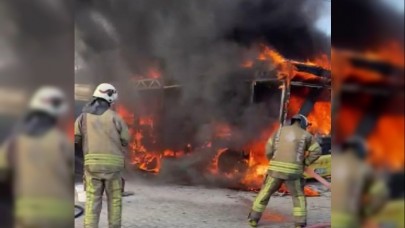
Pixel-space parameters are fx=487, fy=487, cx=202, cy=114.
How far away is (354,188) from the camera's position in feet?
12.5

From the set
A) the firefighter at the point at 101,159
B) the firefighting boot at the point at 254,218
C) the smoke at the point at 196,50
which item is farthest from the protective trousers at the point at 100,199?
the firefighting boot at the point at 254,218

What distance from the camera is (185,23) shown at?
452cm

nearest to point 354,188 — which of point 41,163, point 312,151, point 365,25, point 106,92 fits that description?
point 312,151

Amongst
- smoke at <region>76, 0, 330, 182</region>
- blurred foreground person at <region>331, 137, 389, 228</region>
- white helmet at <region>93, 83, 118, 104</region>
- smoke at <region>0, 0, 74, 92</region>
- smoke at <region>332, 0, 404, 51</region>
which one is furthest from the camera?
smoke at <region>76, 0, 330, 182</region>

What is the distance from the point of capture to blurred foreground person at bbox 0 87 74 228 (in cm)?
397

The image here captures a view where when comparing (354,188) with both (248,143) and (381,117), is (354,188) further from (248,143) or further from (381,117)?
(248,143)

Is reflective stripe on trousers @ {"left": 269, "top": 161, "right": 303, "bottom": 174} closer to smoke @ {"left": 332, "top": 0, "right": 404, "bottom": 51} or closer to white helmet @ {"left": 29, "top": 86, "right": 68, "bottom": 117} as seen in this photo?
smoke @ {"left": 332, "top": 0, "right": 404, "bottom": 51}

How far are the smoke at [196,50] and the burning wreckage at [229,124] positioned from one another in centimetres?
1

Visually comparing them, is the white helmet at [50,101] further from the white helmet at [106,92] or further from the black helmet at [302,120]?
the black helmet at [302,120]

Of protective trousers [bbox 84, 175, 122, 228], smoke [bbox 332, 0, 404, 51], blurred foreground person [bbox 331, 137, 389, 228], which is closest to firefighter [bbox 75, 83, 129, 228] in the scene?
protective trousers [bbox 84, 175, 122, 228]

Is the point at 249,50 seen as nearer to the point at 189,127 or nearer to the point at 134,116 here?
the point at 189,127

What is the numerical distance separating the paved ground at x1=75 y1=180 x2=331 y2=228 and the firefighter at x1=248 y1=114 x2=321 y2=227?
81 mm

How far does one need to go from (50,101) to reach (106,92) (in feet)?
1.89

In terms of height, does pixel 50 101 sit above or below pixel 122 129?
above
